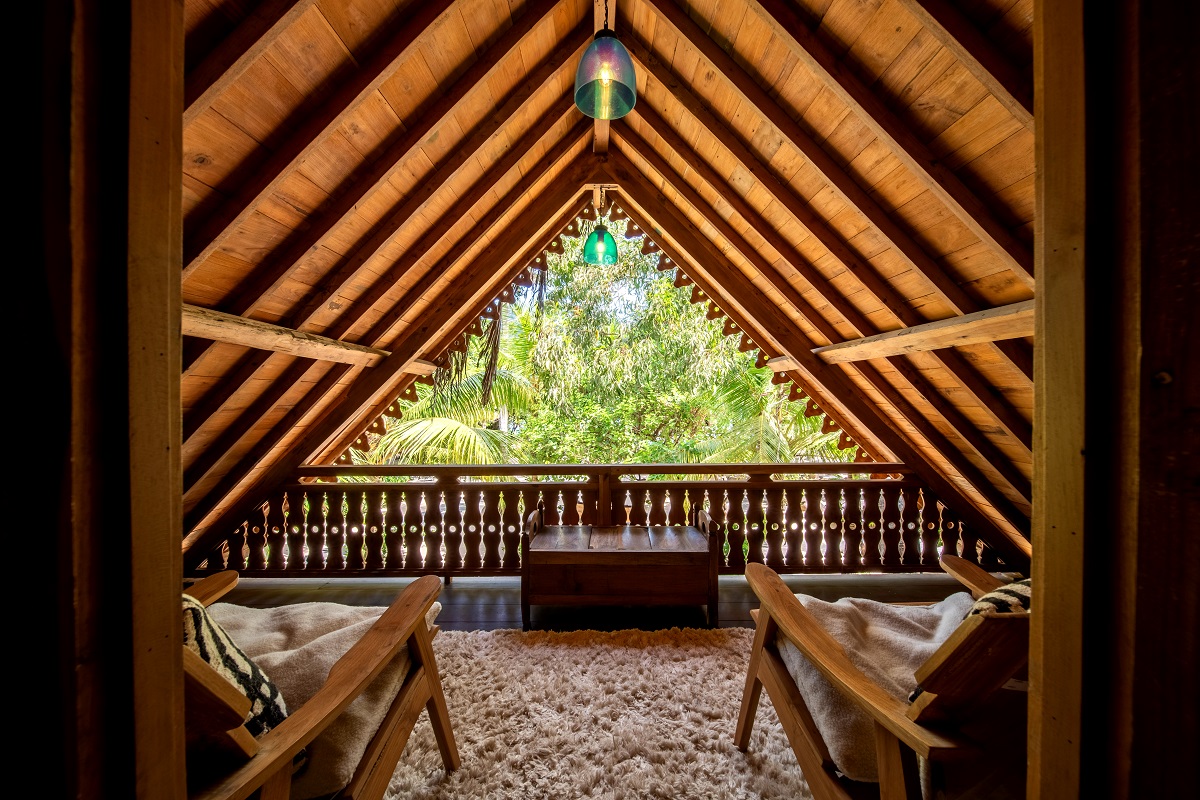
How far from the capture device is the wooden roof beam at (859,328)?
2.75 metres

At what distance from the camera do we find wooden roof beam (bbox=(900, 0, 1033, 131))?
136 centimetres

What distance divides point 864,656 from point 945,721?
Answer: 529 millimetres

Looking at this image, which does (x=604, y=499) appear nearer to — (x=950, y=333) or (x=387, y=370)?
(x=387, y=370)

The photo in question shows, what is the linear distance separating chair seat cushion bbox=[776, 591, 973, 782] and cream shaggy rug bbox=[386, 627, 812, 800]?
493 mm

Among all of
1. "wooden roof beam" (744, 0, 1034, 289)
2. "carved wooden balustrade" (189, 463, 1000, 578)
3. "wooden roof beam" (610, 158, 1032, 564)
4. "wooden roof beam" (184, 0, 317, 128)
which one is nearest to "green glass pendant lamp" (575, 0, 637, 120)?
"wooden roof beam" (744, 0, 1034, 289)

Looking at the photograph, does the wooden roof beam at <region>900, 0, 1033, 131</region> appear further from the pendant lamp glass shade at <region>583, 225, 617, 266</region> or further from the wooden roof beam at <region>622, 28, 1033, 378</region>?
the pendant lamp glass shade at <region>583, 225, 617, 266</region>

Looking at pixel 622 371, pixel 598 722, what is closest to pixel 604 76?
pixel 598 722

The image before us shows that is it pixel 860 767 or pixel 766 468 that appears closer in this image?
pixel 860 767

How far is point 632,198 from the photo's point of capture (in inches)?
128
